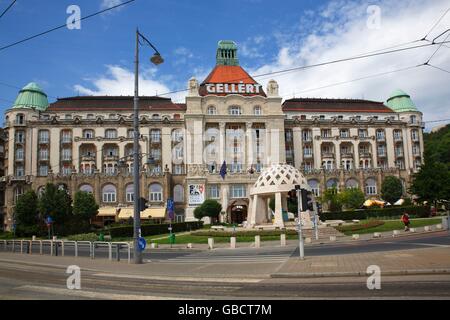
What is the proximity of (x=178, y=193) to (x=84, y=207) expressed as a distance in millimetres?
20496

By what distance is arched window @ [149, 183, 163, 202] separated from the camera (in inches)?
2830

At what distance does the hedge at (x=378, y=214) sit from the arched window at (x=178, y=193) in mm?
29164

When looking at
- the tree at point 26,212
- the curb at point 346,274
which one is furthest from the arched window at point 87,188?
the curb at point 346,274

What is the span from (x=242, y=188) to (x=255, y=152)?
32.6 ft

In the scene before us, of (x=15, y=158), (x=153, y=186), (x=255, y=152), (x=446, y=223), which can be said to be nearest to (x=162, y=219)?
(x=153, y=186)

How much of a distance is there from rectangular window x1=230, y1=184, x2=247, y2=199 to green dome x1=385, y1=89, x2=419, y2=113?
45.7 metres

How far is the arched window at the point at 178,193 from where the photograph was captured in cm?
7494

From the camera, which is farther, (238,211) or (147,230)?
(238,211)

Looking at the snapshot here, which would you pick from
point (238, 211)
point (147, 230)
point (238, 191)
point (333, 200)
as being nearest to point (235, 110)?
point (238, 191)

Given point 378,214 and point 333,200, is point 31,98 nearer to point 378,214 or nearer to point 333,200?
point 333,200

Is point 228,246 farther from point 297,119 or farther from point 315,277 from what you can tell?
point 297,119

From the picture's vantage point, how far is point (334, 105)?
94000mm

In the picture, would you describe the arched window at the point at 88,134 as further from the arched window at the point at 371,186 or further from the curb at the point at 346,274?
the curb at the point at 346,274
